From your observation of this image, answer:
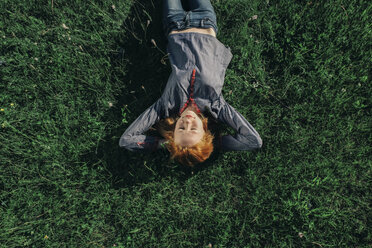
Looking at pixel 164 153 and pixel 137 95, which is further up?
pixel 137 95

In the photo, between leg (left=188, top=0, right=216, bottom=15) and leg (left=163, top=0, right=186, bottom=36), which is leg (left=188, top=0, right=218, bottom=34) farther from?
leg (left=163, top=0, right=186, bottom=36)

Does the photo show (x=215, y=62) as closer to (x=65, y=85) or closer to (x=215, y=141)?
(x=215, y=141)

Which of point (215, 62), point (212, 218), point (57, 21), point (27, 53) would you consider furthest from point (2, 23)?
point (212, 218)

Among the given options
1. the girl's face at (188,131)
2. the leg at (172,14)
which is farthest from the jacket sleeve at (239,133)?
the leg at (172,14)

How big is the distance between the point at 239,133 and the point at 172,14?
A: 76.2 inches

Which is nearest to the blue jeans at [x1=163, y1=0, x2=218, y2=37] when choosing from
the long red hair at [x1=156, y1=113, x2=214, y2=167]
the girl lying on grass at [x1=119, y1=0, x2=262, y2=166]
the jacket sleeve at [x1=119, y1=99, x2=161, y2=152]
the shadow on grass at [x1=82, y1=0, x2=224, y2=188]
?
the girl lying on grass at [x1=119, y1=0, x2=262, y2=166]

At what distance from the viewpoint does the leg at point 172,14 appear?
2.90 metres

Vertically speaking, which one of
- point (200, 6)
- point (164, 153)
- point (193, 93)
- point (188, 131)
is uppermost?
point (200, 6)

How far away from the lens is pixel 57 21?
3.29 metres

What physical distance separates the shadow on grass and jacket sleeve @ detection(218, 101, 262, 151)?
1.78ft

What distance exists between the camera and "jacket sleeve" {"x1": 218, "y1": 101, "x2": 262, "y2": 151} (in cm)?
274

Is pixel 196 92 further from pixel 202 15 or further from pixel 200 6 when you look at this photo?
pixel 200 6

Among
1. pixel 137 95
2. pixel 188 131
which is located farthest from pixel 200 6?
pixel 188 131

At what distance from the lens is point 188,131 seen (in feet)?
7.92
